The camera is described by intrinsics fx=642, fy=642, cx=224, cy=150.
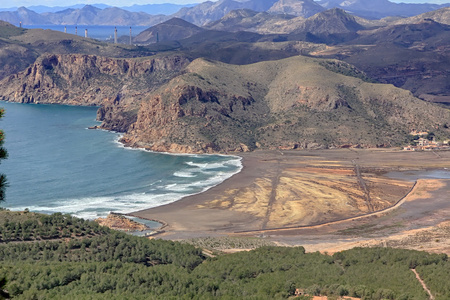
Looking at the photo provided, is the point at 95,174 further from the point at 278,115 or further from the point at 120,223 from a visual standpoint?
the point at 278,115

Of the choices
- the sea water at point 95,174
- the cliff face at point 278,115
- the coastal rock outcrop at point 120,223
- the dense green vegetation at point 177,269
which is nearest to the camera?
the dense green vegetation at point 177,269

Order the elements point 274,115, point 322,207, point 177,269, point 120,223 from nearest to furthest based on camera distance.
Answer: point 177,269
point 120,223
point 322,207
point 274,115

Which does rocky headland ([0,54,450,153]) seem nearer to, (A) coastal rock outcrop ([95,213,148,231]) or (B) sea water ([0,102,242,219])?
(B) sea water ([0,102,242,219])

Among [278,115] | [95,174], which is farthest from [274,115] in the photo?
[95,174]

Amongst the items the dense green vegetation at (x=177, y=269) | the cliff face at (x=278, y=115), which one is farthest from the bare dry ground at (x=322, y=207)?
the cliff face at (x=278, y=115)

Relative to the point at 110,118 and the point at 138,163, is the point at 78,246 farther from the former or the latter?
the point at 110,118

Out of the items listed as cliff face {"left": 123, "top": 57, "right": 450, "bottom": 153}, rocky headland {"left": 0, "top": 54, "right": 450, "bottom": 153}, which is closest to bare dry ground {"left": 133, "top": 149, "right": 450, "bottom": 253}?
cliff face {"left": 123, "top": 57, "right": 450, "bottom": 153}

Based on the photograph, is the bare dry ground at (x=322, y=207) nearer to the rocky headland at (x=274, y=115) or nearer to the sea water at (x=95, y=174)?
the sea water at (x=95, y=174)
